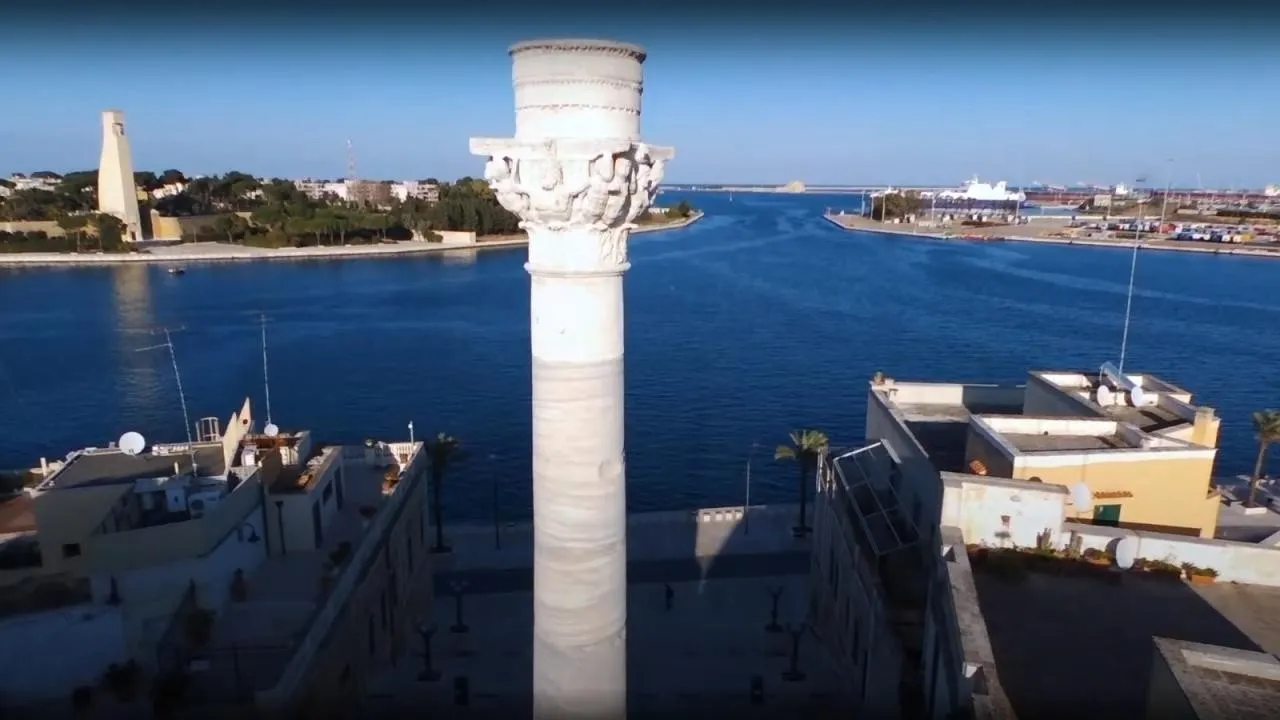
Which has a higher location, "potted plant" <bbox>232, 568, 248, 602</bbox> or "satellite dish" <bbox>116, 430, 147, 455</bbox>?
"satellite dish" <bbox>116, 430, 147, 455</bbox>

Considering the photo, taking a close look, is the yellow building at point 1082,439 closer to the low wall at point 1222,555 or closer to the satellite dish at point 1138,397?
the satellite dish at point 1138,397

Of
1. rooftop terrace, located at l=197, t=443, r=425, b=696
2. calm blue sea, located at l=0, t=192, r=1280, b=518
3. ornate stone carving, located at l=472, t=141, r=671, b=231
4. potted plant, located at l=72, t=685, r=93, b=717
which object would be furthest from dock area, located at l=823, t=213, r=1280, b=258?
potted plant, located at l=72, t=685, r=93, b=717

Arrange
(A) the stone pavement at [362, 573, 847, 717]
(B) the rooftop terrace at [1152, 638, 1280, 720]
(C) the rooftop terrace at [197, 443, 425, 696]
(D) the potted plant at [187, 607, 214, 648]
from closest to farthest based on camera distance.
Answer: (B) the rooftop terrace at [1152, 638, 1280, 720], (C) the rooftop terrace at [197, 443, 425, 696], (D) the potted plant at [187, 607, 214, 648], (A) the stone pavement at [362, 573, 847, 717]

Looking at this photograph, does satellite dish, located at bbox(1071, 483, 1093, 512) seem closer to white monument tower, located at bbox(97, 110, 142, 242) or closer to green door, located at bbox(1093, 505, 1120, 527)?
green door, located at bbox(1093, 505, 1120, 527)

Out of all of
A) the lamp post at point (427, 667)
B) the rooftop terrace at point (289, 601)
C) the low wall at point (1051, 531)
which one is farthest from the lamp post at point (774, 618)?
the low wall at point (1051, 531)

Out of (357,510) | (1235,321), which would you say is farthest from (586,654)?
(1235,321)

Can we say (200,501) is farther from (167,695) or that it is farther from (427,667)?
(427,667)
